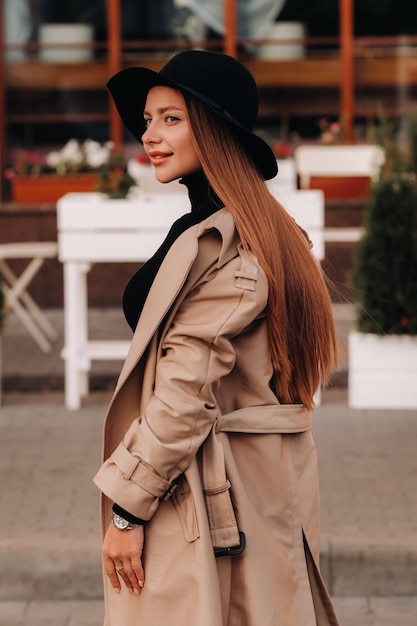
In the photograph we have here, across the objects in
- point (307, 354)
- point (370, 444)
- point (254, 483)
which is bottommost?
point (370, 444)

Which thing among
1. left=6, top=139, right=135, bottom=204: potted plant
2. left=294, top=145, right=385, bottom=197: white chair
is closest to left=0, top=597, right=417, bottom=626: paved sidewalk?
left=6, top=139, right=135, bottom=204: potted plant

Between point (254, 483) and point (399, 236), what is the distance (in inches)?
194

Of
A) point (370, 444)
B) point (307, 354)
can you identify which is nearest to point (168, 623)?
point (307, 354)

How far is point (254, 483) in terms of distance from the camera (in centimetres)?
275

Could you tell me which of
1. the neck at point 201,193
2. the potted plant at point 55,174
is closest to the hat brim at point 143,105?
the neck at point 201,193

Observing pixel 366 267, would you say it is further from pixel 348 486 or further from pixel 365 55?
pixel 365 55

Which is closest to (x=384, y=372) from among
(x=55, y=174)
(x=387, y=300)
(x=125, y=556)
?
(x=387, y=300)

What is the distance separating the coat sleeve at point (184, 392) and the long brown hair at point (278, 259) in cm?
7

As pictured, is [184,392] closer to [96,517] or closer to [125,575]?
[125,575]

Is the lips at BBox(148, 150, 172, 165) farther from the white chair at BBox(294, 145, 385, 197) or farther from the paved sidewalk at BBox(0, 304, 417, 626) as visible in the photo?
the white chair at BBox(294, 145, 385, 197)

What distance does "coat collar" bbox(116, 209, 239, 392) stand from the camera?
2611 millimetres

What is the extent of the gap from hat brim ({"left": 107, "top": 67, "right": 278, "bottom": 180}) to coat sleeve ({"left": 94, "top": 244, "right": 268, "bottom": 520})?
9.4 inches

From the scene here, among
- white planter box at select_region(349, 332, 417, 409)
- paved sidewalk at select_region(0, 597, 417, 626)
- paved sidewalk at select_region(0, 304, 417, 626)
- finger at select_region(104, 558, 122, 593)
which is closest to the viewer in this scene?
finger at select_region(104, 558, 122, 593)

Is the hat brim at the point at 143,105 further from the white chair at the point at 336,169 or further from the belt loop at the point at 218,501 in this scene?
the white chair at the point at 336,169
